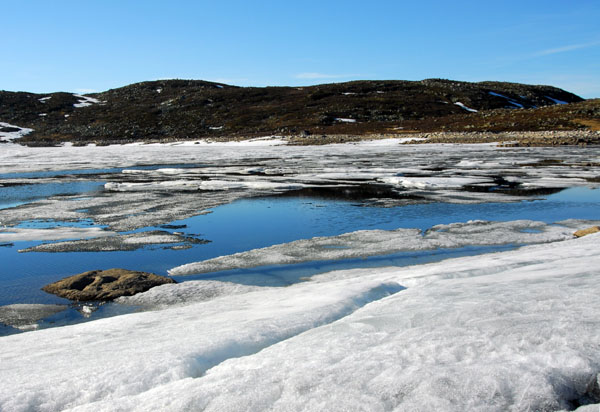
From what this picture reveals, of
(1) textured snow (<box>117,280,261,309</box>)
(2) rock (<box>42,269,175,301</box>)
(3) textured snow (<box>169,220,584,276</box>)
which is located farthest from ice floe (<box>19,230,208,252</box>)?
Answer: (1) textured snow (<box>117,280,261,309</box>)

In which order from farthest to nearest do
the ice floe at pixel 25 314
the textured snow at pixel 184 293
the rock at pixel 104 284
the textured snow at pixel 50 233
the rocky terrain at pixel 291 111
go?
the rocky terrain at pixel 291 111 < the textured snow at pixel 50 233 < the rock at pixel 104 284 < the textured snow at pixel 184 293 < the ice floe at pixel 25 314

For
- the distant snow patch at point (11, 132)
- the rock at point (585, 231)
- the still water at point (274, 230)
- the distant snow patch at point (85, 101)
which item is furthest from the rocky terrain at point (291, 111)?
the rock at point (585, 231)

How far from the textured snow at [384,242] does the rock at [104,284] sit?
2.39 feet

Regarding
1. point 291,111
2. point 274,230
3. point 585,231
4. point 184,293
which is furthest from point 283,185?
point 291,111

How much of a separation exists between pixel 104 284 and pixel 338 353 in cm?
465

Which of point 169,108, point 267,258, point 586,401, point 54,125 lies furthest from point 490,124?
point 54,125

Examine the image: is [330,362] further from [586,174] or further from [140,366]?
[586,174]

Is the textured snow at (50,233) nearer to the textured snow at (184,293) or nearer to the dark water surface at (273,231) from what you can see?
the dark water surface at (273,231)

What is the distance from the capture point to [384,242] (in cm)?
967

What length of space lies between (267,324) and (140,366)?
4.56 feet

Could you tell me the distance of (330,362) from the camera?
377 centimetres

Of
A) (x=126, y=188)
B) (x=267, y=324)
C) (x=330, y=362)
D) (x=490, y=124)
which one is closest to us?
(x=330, y=362)

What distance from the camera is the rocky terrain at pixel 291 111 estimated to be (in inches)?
2478

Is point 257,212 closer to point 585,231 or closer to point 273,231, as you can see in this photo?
point 273,231
